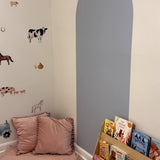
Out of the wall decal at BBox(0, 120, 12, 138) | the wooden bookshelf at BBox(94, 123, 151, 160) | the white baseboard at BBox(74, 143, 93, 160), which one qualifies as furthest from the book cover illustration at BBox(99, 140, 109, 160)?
the wall decal at BBox(0, 120, 12, 138)

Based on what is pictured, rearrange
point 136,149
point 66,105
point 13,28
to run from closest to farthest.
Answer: point 136,149 < point 13,28 < point 66,105

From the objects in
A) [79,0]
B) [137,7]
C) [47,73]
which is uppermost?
[79,0]

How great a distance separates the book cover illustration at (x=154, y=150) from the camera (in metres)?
1.26

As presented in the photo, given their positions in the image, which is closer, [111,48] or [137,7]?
[137,7]

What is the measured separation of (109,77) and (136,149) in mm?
562

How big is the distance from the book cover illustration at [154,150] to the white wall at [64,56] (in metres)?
0.94

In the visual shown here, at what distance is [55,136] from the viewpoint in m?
2.02

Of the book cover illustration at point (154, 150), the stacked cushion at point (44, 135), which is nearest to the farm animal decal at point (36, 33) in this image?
the stacked cushion at point (44, 135)

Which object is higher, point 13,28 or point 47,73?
point 13,28

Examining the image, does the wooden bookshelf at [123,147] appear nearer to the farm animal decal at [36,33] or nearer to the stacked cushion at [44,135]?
the stacked cushion at [44,135]

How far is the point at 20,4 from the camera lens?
6.69 feet

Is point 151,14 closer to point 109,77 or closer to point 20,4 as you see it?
point 109,77

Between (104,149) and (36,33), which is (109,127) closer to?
(104,149)

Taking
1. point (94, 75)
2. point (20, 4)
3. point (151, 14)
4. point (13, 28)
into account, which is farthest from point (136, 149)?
point (20, 4)
